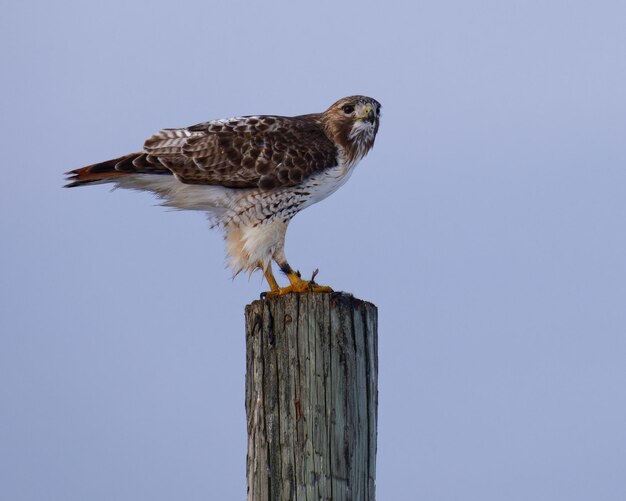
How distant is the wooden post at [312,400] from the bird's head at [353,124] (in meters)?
3.77

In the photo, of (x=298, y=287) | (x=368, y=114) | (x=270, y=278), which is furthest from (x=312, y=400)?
(x=368, y=114)

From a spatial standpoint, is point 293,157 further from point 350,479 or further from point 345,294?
point 350,479

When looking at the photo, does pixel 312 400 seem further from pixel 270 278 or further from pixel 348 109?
pixel 348 109

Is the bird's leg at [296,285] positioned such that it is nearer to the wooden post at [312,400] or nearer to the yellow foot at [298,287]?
the yellow foot at [298,287]

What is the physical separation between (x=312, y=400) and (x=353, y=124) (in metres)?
4.44

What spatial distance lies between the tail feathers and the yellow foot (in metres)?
1.57

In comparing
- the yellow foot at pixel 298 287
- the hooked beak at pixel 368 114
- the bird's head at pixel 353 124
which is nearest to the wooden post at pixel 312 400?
the yellow foot at pixel 298 287

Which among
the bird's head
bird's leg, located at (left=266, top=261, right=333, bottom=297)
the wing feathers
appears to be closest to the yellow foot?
bird's leg, located at (left=266, top=261, right=333, bottom=297)

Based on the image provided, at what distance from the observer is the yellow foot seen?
6914 millimetres

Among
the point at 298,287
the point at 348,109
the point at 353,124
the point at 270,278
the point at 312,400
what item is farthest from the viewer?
the point at 348,109

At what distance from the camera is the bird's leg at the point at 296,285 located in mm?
6950

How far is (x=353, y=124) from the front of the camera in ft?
30.0

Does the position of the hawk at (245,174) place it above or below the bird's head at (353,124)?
below

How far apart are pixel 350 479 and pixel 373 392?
0.50 meters
